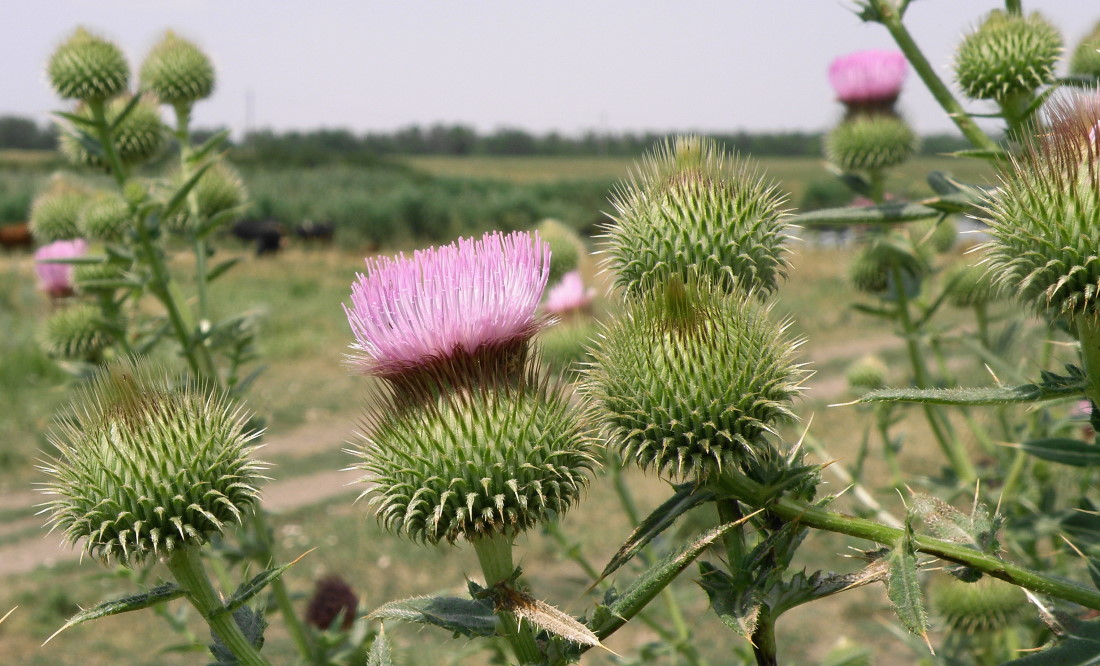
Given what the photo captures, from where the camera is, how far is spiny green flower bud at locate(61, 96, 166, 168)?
5652mm

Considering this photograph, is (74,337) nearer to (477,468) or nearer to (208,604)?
(208,604)

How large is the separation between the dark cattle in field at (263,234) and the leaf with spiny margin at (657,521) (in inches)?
1429

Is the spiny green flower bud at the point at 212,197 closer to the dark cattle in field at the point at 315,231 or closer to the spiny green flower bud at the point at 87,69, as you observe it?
the spiny green flower bud at the point at 87,69

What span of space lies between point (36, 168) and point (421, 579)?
2467 inches

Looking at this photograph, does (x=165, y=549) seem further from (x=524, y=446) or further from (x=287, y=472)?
(x=287, y=472)

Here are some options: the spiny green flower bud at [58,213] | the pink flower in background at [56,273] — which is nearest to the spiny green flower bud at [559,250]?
the spiny green flower bud at [58,213]

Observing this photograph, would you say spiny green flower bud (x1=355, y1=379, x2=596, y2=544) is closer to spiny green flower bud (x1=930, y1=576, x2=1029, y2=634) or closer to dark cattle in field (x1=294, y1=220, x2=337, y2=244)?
spiny green flower bud (x1=930, y1=576, x2=1029, y2=634)

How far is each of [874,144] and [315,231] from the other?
3863 cm

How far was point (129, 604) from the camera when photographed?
2.15 m

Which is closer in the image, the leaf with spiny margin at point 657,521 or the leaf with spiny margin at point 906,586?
the leaf with spiny margin at point 906,586

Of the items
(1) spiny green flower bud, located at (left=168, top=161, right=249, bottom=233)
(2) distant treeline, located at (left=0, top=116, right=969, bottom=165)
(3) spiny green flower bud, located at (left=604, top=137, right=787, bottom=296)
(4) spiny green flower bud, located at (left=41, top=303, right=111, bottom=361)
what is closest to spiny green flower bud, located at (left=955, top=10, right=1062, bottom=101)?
(3) spiny green flower bud, located at (left=604, top=137, right=787, bottom=296)

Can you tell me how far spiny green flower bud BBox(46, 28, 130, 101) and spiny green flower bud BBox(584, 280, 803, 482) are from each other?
14.1 ft

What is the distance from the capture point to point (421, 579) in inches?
448

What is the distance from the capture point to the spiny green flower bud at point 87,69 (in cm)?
520
